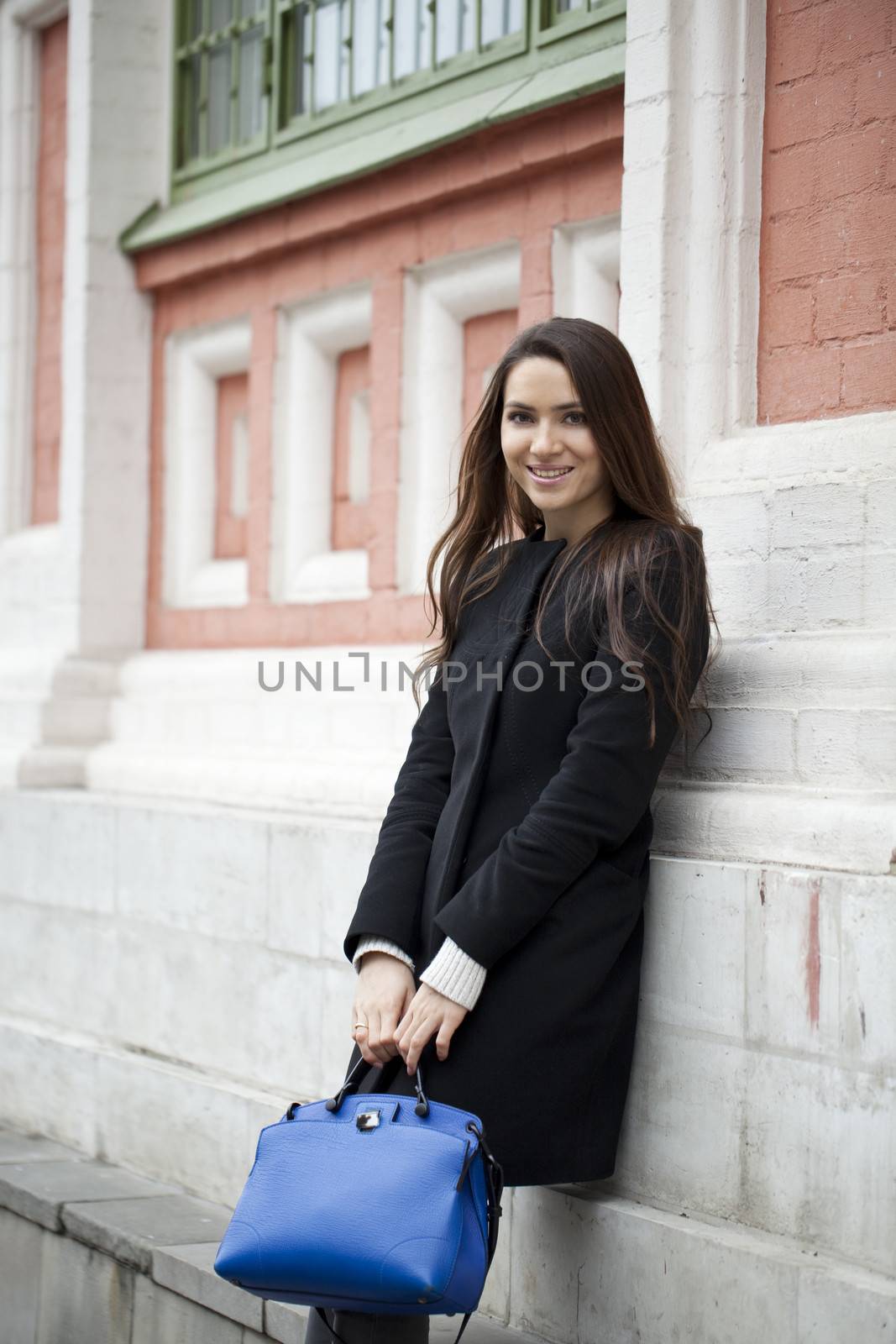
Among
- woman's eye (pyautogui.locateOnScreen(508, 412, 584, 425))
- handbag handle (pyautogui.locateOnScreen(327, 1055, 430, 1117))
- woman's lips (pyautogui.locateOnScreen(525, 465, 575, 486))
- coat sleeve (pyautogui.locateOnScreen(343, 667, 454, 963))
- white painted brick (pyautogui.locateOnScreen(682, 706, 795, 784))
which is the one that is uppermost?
woman's eye (pyautogui.locateOnScreen(508, 412, 584, 425))

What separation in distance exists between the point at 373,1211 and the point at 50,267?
4.98 metres

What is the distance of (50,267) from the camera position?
263 inches

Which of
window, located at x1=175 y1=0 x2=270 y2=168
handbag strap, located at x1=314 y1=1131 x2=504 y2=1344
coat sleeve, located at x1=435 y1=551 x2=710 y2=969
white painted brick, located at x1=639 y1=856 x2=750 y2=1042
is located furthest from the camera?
window, located at x1=175 y1=0 x2=270 y2=168

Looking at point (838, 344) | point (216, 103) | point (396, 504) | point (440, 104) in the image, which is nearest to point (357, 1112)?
point (838, 344)

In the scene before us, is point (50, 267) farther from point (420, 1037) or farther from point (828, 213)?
point (420, 1037)

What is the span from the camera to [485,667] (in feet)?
10.5

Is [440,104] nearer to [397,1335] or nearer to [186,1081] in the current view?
[186,1081]

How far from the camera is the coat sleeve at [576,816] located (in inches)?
114

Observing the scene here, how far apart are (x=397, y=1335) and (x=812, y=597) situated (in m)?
1.68

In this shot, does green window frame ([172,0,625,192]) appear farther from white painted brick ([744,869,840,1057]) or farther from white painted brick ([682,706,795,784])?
white painted brick ([744,869,840,1057])

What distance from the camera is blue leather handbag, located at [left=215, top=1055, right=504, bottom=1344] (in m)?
2.64

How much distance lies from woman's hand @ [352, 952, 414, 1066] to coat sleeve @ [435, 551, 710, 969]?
192 millimetres

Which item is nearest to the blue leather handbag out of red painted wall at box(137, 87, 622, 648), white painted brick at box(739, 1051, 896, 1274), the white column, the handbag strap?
the handbag strap

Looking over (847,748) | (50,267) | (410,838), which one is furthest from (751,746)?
(50,267)
